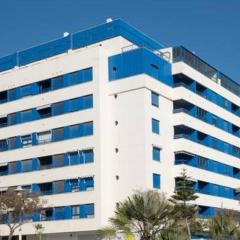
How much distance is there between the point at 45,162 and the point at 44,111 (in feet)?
19.7

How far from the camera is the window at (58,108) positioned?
226ft

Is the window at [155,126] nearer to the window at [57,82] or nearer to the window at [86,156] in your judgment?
the window at [86,156]

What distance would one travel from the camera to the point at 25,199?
2554 inches

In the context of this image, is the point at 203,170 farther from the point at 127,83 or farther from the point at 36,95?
the point at 36,95

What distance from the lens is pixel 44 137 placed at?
7019 centimetres

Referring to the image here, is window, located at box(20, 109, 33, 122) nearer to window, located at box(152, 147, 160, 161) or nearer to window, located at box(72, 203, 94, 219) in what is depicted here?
window, located at box(72, 203, 94, 219)

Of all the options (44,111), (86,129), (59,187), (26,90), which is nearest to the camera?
(86,129)

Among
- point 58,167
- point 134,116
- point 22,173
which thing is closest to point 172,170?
point 134,116

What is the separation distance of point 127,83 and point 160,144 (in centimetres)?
759

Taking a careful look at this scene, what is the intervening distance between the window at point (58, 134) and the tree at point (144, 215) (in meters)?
39.2

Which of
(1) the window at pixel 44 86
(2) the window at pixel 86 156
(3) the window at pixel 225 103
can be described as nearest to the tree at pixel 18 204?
(2) the window at pixel 86 156

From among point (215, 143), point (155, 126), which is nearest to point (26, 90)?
point (155, 126)

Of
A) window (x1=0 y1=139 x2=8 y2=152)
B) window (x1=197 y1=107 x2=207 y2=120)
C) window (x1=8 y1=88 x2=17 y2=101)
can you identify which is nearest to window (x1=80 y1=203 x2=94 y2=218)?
window (x1=0 y1=139 x2=8 y2=152)

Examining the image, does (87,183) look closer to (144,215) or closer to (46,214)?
(46,214)
